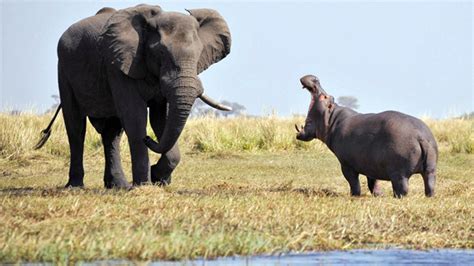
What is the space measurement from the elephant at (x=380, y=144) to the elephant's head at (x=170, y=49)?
1.26 m

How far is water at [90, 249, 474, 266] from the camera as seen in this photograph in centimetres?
912

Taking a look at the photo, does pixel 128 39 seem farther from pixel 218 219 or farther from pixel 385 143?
pixel 218 219

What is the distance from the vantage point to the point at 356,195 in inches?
574

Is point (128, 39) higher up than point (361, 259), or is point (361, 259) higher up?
point (128, 39)

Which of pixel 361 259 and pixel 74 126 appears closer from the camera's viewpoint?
pixel 361 259

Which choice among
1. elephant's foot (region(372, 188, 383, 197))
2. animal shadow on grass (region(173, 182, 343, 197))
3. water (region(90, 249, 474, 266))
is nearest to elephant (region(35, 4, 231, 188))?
animal shadow on grass (region(173, 182, 343, 197))

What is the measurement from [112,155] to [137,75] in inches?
81.9

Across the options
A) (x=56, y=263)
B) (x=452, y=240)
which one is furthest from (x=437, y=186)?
(x=56, y=263)

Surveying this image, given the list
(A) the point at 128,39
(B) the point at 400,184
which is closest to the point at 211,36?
(A) the point at 128,39

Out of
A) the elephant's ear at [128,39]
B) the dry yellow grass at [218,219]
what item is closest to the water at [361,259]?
the dry yellow grass at [218,219]

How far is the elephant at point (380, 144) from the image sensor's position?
13797 millimetres

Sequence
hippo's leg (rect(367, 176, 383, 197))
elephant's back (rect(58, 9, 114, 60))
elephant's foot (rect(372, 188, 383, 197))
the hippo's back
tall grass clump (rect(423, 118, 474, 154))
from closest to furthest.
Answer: the hippo's back < elephant's foot (rect(372, 188, 383, 197)) < hippo's leg (rect(367, 176, 383, 197)) < elephant's back (rect(58, 9, 114, 60)) < tall grass clump (rect(423, 118, 474, 154))

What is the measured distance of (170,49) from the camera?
14.0 m

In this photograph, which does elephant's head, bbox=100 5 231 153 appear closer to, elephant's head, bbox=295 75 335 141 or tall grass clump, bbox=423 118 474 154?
elephant's head, bbox=295 75 335 141
